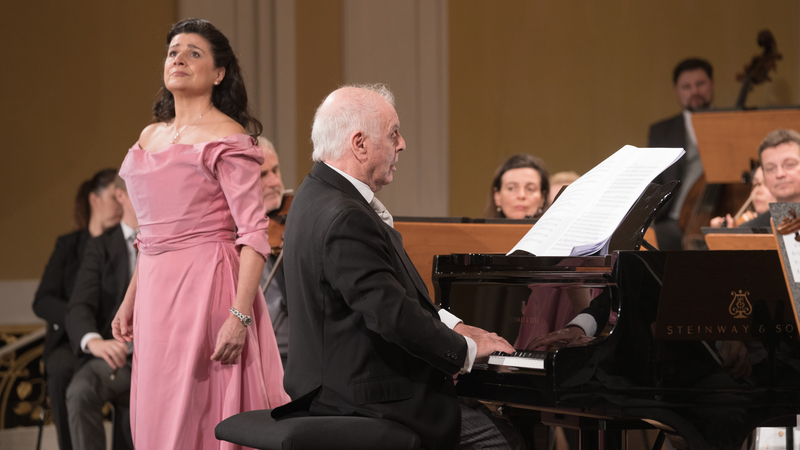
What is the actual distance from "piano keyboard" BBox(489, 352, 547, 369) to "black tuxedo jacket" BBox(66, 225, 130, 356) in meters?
2.30

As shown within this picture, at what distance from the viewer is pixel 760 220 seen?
3480mm

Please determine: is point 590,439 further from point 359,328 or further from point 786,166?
point 786,166

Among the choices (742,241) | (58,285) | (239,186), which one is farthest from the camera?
(58,285)

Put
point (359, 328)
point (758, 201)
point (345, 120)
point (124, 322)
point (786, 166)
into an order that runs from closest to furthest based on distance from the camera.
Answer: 1. point (359, 328)
2. point (345, 120)
3. point (124, 322)
4. point (786, 166)
5. point (758, 201)

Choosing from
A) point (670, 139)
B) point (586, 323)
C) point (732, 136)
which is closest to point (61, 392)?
point (586, 323)

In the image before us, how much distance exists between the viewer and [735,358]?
1959 millimetres

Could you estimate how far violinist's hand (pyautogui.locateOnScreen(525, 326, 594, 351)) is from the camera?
1980 mm

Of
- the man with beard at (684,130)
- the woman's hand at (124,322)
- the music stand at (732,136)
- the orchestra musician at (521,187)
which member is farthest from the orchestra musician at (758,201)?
the woman's hand at (124,322)

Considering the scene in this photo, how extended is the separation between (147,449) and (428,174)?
3.41m

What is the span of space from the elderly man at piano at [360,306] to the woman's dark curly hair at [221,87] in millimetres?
495

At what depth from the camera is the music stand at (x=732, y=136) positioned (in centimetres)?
454

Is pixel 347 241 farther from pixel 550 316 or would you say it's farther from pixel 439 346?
pixel 550 316

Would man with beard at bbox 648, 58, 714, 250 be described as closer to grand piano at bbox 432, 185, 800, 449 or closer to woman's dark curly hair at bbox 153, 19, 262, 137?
grand piano at bbox 432, 185, 800, 449

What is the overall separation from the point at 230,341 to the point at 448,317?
574 mm
